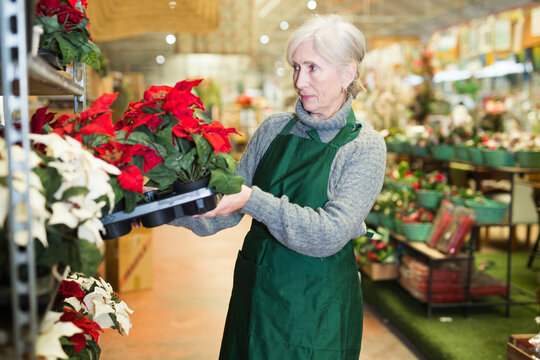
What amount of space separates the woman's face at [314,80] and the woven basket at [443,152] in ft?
9.51

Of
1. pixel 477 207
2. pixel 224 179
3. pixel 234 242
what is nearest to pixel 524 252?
pixel 477 207

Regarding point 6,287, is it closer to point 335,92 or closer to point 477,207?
point 335,92

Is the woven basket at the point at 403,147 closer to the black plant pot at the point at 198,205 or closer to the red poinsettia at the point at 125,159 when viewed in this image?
the black plant pot at the point at 198,205

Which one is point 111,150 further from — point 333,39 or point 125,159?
point 333,39

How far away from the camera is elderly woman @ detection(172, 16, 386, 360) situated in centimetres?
177

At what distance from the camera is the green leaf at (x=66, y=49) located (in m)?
1.37

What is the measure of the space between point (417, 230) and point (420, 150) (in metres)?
1.19

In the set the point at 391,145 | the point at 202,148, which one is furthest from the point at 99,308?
the point at 391,145

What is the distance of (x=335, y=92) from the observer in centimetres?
190

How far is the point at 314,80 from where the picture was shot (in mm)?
1858

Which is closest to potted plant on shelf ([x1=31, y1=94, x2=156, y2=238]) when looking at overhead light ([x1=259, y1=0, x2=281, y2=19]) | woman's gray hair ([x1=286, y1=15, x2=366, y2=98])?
woman's gray hair ([x1=286, y1=15, x2=366, y2=98])

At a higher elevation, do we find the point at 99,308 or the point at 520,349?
the point at 99,308

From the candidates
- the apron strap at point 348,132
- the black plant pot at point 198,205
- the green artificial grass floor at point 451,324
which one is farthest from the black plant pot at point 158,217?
the green artificial grass floor at point 451,324

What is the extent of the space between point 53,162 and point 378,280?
3944 mm
